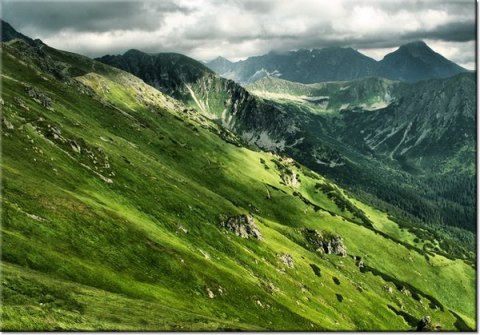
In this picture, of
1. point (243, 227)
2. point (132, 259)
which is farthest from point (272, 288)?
point (132, 259)

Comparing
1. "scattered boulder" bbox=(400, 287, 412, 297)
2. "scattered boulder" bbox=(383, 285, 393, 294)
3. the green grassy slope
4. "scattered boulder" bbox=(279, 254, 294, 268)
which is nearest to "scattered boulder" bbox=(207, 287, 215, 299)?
the green grassy slope

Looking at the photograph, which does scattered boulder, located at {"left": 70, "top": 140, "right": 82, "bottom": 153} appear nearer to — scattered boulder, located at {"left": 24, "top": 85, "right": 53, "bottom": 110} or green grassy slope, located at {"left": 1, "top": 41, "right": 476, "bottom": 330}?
green grassy slope, located at {"left": 1, "top": 41, "right": 476, "bottom": 330}

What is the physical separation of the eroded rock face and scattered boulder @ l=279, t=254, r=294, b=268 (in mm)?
11406

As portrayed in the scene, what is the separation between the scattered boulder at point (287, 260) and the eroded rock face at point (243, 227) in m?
11.4

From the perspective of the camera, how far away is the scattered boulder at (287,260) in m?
145

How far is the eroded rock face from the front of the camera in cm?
15288

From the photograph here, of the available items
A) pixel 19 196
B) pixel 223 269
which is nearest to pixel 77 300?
pixel 19 196

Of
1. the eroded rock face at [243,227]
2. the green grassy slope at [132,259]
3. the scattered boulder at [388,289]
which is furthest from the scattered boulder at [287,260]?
the scattered boulder at [388,289]

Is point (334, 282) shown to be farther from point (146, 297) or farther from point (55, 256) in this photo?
point (55, 256)

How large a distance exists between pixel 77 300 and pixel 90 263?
19198 millimetres

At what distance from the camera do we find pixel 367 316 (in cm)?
14075

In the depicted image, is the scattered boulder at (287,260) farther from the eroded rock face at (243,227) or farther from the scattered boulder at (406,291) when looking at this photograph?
the scattered boulder at (406,291)

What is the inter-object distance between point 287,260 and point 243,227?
62.3 ft

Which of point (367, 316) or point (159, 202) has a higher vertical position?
point (159, 202)
